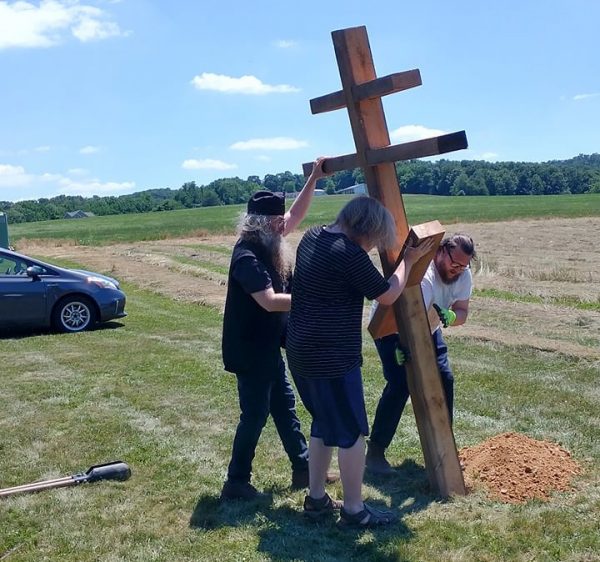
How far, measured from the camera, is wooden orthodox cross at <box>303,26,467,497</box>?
3.95 metres

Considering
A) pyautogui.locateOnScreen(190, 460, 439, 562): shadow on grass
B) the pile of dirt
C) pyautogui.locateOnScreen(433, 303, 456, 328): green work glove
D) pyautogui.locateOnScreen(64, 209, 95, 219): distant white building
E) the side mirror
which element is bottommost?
the pile of dirt

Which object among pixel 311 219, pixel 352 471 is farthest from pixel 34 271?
pixel 311 219

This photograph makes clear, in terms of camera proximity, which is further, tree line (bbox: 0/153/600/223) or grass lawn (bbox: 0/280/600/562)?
tree line (bbox: 0/153/600/223)

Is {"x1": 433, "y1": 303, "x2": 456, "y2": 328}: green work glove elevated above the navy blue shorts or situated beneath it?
elevated above

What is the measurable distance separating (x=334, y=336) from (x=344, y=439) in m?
0.54

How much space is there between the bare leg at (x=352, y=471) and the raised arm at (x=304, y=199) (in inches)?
52.2

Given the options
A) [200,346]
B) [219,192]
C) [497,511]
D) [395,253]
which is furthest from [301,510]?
[219,192]

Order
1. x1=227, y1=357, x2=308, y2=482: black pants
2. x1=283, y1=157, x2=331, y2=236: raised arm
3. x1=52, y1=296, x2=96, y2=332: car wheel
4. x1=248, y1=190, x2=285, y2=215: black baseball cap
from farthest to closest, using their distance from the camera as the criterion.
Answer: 1. x1=52, y1=296, x2=96, y2=332: car wheel
2. x1=283, y1=157, x2=331, y2=236: raised arm
3. x1=227, y1=357, x2=308, y2=482: black pants
4. x1=248, y1=190, x2=285, y2=215: black baseball cap

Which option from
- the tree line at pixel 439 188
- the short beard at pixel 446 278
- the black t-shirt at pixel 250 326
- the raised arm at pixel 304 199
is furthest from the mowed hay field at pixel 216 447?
the tree line at pixel 439 188

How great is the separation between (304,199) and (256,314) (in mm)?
837

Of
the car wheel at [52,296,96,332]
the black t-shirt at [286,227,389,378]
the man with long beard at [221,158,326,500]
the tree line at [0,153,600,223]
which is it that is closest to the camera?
the black t-shirt at [286,227,389,378]

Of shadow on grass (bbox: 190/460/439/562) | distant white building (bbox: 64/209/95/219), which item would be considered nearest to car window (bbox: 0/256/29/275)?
shadow on grass (bbox: 190/460/439/562)

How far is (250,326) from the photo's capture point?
4.26 m

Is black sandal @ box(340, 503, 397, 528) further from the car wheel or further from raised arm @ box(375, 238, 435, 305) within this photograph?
the car wheel
